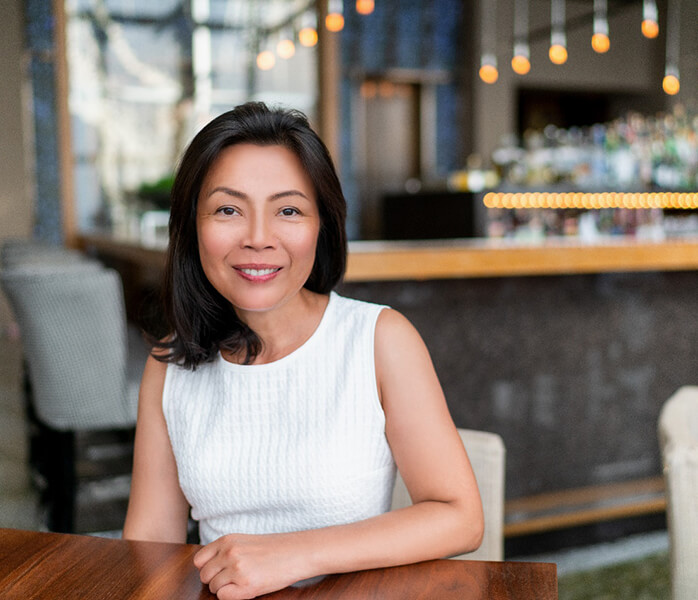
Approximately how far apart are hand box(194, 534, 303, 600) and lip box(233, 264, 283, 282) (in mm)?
341

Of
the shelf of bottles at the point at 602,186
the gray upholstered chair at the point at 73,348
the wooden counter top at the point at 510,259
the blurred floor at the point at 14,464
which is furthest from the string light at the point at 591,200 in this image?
the gray upholstered chair at the point at 73,348

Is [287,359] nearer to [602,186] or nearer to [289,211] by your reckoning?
[289,211]

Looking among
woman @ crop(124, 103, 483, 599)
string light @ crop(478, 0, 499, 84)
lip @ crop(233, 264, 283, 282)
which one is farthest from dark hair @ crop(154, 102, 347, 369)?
string light @ crop(478, 0, 499, 84)

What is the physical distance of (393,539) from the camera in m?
0.92

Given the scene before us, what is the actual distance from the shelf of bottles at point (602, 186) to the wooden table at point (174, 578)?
506 cm

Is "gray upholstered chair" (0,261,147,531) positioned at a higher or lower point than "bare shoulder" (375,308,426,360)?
lower

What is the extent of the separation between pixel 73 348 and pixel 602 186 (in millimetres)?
5268

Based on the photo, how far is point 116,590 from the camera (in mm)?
793

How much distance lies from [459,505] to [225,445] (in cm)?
34

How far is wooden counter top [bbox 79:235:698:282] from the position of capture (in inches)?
87.7

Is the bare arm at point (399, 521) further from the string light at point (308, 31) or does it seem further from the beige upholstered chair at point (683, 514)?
the string light at point (308, 31)

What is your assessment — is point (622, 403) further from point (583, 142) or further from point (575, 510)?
point (583, 142)

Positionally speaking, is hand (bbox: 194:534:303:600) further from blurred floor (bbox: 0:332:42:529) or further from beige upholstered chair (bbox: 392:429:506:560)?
blurred floor (bbox: 0:332:42:529)

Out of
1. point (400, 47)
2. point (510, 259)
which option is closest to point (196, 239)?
point (510, 259)
